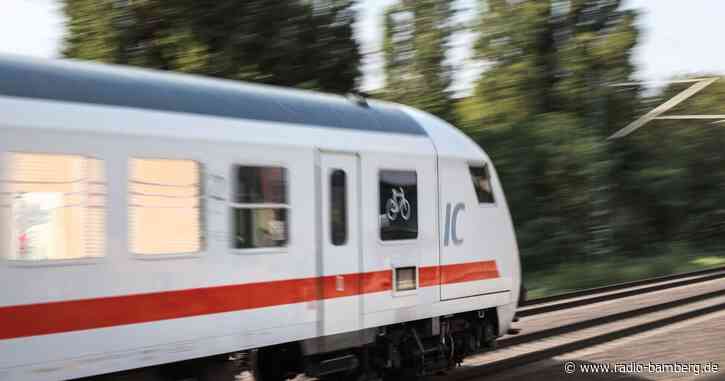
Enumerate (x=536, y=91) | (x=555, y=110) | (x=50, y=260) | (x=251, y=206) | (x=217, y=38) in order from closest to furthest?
(x=50, y=260) < (x=251, y=206) < (x=217, y=38) < (x=536, y=91) < (x=555, y=110)

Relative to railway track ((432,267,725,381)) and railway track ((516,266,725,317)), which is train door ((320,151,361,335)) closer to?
railway track ((432,267,725,381))

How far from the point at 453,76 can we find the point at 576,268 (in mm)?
Answer: 10171

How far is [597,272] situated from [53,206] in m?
22.0

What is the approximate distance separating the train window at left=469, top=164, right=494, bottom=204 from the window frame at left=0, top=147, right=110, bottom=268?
4894 millimetres

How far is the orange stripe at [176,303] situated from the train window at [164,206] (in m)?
0.37

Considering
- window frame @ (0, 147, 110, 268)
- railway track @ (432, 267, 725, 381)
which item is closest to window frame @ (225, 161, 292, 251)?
window frame @ (0, 147, 110, 268)

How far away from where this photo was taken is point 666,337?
534 inches

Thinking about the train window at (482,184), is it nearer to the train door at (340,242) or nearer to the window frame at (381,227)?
the window frame at (381,227)

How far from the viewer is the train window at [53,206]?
232 inches

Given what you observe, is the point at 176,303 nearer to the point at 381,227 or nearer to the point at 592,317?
the point at 381,227

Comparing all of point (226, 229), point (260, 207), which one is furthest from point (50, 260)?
point (260, 207)

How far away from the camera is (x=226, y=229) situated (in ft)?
23.8

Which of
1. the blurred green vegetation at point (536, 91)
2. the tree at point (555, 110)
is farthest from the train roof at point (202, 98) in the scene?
the tree at point (555, 110)

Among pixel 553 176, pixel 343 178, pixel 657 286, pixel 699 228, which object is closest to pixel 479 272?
pixel 343 178
